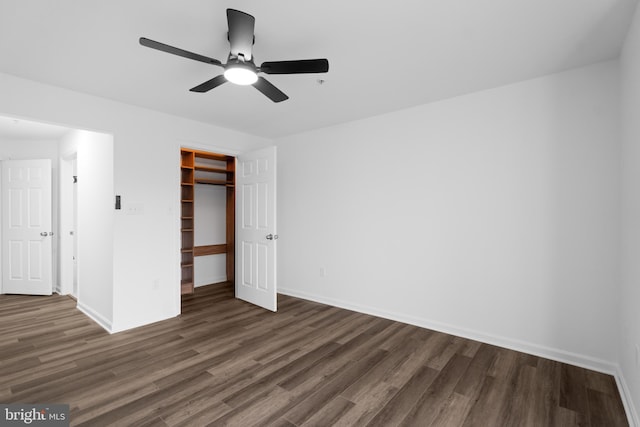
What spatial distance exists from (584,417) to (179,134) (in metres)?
4.51

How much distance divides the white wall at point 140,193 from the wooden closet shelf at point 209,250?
4.64ft

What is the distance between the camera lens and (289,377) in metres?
2.38

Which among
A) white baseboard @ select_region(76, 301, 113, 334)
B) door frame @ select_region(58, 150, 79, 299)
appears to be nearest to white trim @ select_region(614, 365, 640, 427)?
white baseboard @ select_region(76, 301, 113, 334)

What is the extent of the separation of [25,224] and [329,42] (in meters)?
5.60

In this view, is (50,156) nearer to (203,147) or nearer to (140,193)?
(140,193)

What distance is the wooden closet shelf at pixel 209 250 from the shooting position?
518 cm

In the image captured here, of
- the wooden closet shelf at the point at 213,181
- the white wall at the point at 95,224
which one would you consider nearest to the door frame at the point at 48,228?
the white wall at the point at 95,224

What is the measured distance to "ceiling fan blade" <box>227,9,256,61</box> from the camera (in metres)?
1.64

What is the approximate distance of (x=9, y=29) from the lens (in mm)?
2006

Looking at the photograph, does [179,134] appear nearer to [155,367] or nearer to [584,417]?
[155,367]

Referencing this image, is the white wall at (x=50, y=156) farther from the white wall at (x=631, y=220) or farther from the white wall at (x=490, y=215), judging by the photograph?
the white wall at (x=631, y=220)

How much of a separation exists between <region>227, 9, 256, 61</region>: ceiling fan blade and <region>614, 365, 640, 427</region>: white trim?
3142 millimetres

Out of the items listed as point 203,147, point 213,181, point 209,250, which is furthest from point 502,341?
point 213,181

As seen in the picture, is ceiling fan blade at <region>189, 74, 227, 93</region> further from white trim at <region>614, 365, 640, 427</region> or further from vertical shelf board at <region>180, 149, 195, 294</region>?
white trim at <region>614, 365, 640, 427</region>
